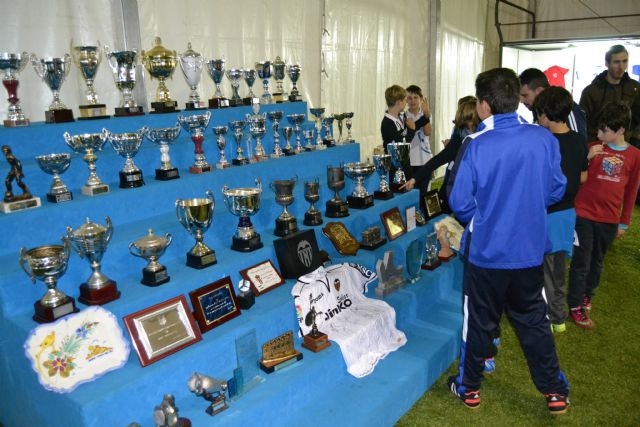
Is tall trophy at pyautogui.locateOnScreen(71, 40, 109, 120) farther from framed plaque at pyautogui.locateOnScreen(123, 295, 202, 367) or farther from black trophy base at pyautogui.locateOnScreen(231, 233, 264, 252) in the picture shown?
framed plaque at pyautogui.locateOnScreen(123, 295, 202, 367)

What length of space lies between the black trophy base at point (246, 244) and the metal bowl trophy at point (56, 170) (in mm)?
810

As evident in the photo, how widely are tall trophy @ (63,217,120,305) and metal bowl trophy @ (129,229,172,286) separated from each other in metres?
0.14

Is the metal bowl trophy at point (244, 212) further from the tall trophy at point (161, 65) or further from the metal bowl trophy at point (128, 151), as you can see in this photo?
the tall trophy at point (161, 65)

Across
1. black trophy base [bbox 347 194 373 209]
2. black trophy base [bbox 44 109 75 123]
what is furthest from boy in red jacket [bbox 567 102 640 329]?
black trophy base [bbox 44 109 75 123]

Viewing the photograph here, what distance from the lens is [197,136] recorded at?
112 inches

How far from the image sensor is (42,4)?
311cm

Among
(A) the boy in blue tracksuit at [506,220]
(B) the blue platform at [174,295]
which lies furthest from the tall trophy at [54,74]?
(A) the boy in blue tracksuit at [506,220]

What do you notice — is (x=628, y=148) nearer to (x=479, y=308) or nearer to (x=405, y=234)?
(x=405, y=234)

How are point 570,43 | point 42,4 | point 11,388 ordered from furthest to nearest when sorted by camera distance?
1. point 570,43
2. point 42,4
3. point 11,388

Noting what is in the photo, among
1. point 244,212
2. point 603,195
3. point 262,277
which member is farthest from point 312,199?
point 603,195

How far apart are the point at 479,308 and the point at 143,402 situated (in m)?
1.48

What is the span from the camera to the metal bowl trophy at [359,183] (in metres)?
3.27

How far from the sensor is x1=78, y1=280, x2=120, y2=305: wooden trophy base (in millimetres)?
1960

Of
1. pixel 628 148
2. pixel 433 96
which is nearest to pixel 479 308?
pixel 628 148
